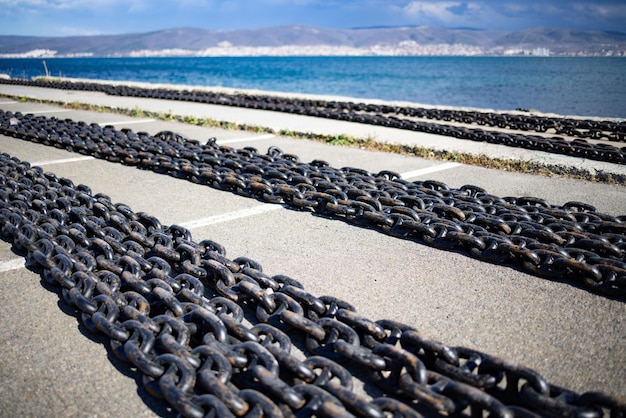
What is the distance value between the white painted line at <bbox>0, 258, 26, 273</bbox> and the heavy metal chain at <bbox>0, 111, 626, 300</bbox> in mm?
2271

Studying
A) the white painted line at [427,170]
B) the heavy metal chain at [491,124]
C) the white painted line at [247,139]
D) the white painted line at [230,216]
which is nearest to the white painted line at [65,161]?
the white painted line at [247,139]

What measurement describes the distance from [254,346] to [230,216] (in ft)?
8.93

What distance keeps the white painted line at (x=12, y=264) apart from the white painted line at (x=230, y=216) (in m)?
1.36

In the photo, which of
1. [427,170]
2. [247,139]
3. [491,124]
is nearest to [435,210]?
[427,170]

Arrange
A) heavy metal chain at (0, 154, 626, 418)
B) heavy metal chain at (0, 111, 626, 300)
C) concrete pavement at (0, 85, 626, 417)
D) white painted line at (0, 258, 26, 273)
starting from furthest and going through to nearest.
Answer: white painted line at (0, 258, 26, 273) → heavy metal chain at (0, 111, 626, 300) → concrete pavement at (0, 85, 626, 417) → heavy metal chain at (0, 154, 626, 418)

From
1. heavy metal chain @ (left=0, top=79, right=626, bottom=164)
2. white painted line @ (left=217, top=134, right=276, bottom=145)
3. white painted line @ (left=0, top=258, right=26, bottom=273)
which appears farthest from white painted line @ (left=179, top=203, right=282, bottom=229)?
heavy metal chain @ (left=0, top=79, right=626, bottom=164)

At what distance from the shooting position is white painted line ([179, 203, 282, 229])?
189 inches

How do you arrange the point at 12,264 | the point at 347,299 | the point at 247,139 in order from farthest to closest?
the point at 247,139 → the point at 12,264 → the point at 347,299

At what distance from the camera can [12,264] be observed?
386 cm

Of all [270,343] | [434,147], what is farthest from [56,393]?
[434,147]

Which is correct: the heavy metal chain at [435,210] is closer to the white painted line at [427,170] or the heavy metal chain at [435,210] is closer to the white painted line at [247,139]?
the white painted line at [427,170]

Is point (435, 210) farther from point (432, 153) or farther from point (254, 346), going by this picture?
point (432, 153)

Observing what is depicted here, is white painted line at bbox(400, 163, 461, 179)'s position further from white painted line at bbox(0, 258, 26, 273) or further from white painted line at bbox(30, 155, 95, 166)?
white painted line at bbox(30, 155, 95, 166)

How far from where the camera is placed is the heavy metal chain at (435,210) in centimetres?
354
